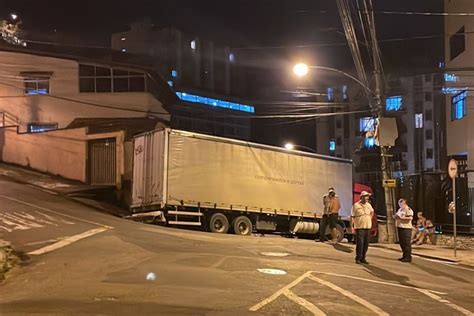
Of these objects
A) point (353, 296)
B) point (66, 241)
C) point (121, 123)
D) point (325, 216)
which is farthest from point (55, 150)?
point (353, 296)

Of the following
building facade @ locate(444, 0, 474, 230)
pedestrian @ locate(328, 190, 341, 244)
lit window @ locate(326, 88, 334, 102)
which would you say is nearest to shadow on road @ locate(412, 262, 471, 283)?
pedestrian @ locate(328, 190, 341, 244)

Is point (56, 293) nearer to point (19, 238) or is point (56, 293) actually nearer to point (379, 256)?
point (19, 238)

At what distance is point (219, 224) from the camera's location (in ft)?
66.4

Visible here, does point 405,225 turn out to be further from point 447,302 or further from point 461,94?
point 461,94

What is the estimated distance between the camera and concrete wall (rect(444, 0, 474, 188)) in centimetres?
2856

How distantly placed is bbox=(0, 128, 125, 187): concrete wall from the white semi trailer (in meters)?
9.77

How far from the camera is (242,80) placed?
96.3 m

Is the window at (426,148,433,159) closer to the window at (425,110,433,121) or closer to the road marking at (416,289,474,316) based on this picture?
the window at (425,110,433,121)

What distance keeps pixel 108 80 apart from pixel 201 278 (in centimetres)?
2881

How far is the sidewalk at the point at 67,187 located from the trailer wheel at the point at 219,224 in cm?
562

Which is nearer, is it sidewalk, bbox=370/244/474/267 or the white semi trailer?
sidewalk, bbox=370/244/474/267

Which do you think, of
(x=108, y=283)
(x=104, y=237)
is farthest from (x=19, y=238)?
(x=108, y=283)

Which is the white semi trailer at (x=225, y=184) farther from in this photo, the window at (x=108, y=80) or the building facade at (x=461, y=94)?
the window at (x=108, y=80)

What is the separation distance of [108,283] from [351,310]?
396 centimetres
